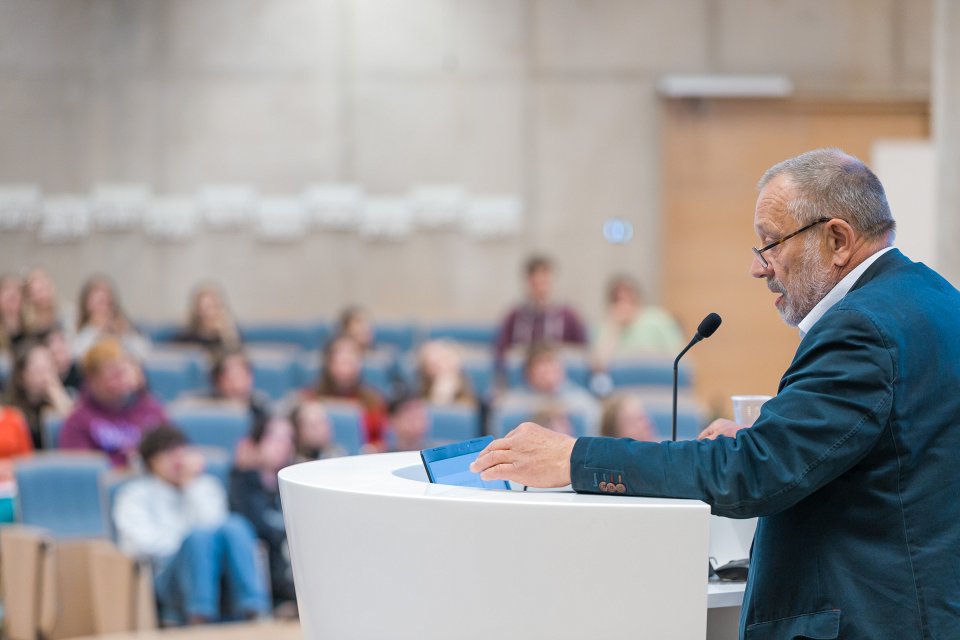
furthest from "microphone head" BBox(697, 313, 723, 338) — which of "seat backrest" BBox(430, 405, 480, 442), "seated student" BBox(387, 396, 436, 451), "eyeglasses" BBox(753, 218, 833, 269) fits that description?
"seat backrest" BBox(430, 405, 480, 442)

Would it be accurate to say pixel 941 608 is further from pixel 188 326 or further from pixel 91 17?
pixel 91 17

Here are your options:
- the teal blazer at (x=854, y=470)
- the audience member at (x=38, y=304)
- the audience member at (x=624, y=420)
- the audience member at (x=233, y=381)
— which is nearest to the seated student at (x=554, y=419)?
the audience member at (x=624, y=420)

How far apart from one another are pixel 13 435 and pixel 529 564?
468 centimetres

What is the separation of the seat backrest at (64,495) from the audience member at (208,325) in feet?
10.1

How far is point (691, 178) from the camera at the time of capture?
9.45m

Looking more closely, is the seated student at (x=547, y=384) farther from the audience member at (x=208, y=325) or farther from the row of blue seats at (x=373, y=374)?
the audience member at (x=208, y=325)

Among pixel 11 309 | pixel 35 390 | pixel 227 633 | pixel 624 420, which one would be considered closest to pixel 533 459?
pixel 227 633

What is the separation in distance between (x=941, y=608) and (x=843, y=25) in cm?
864

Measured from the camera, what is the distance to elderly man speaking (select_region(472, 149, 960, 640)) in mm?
1505

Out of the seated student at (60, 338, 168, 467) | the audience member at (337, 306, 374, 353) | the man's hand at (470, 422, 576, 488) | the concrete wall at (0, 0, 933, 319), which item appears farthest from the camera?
the concrete wall at (0, 0, 933, 319)

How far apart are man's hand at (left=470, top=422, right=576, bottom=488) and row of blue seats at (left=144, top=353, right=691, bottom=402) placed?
16.4 ft

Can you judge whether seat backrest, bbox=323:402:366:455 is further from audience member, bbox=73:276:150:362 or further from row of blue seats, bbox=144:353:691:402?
audience member, bbox=73:276:150:362

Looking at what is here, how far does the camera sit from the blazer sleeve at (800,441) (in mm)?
1492

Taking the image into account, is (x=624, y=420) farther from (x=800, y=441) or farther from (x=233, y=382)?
(x=800, y=441)
